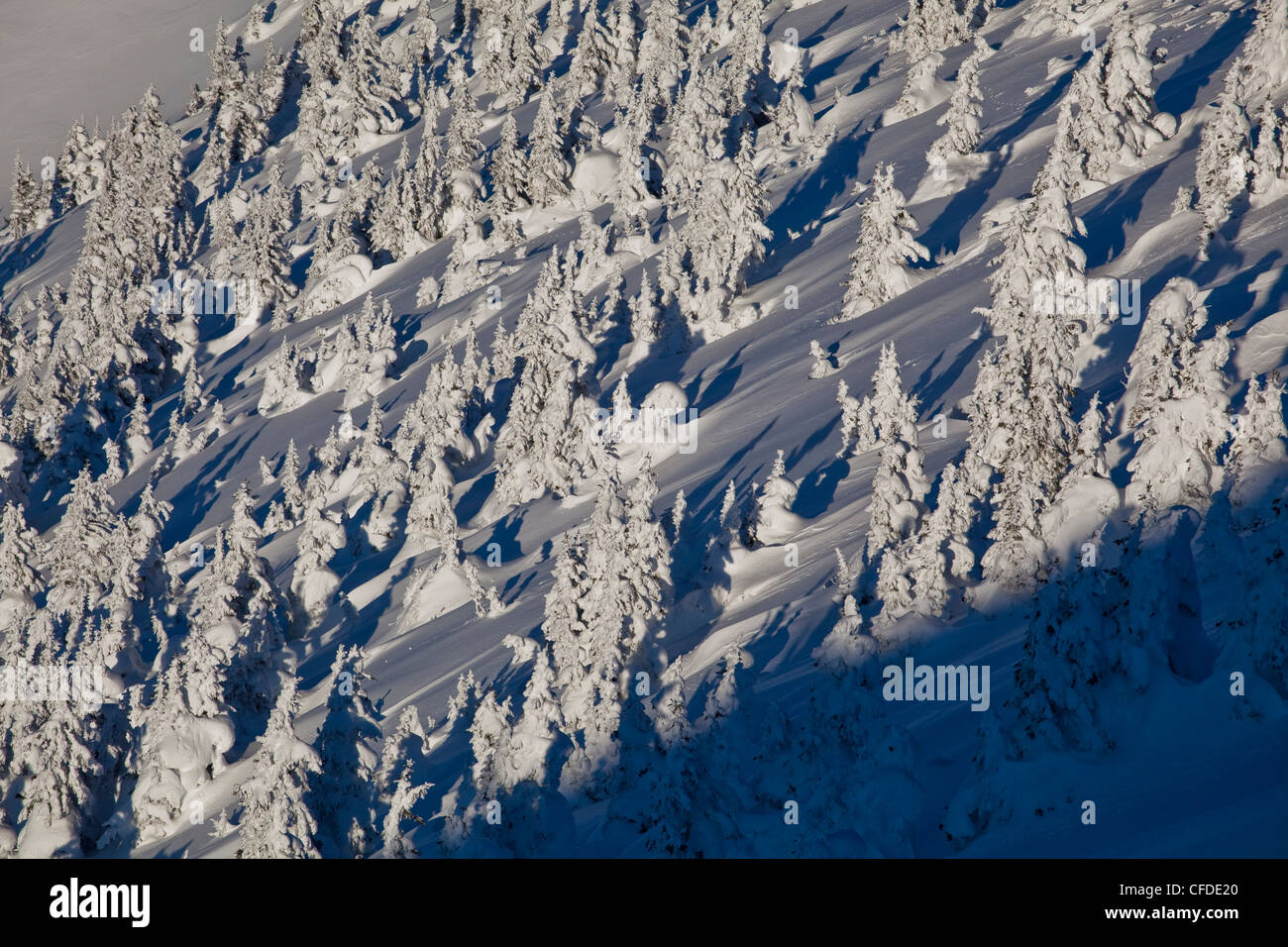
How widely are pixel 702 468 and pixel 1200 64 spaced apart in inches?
1168

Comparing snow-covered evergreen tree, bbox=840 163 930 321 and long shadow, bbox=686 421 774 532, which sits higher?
snow-covered evergreen tree, bbox=840 163 930 321

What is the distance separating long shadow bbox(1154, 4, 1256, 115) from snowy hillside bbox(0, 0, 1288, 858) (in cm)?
34

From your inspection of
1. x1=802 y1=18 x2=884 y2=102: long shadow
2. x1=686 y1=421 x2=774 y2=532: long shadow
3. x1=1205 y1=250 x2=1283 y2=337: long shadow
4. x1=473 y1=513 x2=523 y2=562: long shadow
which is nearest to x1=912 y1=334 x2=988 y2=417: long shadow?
x1=686 y1=421 x2=774 y2=532: long shadow

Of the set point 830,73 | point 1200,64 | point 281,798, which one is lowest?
point 281,798

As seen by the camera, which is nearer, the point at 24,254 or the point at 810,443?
the point at 810,443

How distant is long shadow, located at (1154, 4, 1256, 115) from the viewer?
45469 millimetres

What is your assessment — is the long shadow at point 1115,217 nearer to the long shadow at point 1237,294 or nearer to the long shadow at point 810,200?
the long shadow at point 1237,294

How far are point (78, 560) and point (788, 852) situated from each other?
151 feet

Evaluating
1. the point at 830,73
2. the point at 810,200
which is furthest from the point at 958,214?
the point at 830,73

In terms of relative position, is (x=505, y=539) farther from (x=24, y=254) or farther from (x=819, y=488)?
(x=24, y=254)

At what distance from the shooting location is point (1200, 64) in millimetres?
48438

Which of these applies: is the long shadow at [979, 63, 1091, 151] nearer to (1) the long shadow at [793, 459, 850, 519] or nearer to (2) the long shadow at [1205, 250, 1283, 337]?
(2) the long shadow at [1205, 250, 1283, 337]

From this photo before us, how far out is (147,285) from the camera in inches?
3334
